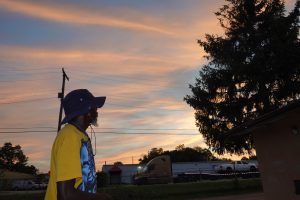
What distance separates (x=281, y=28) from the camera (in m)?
34.9

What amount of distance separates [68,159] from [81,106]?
20.5 inches

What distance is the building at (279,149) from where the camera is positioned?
1367 centimetres

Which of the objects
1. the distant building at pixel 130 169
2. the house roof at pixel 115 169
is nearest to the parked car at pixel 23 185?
the distant building at pixel 130 169

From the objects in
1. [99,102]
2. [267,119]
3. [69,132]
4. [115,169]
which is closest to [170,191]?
[267,119]

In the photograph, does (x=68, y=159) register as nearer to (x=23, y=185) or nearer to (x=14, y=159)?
(x=23, y=185)

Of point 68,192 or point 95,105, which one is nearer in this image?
point 68,192

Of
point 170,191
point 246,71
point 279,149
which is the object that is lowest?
point 170,191

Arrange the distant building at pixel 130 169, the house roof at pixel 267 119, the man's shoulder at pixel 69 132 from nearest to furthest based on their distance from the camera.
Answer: the man's shoulder at pixel 69 132, the house roof at pixel 267 119, the distant building at pixel 130 169

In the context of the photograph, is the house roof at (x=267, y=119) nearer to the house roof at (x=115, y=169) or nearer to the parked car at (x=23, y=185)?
the parked car at (x=23, y=185)

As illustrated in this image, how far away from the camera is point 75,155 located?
9.95 feet

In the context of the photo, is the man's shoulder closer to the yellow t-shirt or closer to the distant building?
the yellow t-shirt

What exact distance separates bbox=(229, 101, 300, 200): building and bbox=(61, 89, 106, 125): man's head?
33.9 ft

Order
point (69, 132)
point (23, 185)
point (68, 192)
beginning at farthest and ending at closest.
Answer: point (23, 185), point (69, 132), point (68, 192)

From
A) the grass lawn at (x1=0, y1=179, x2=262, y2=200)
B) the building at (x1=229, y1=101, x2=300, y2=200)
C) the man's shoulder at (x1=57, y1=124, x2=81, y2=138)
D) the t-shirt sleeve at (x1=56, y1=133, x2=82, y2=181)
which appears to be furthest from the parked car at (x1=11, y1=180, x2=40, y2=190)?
the t-shirt sleeve at (x1=56, y1=133, x2=82, y2=181)
